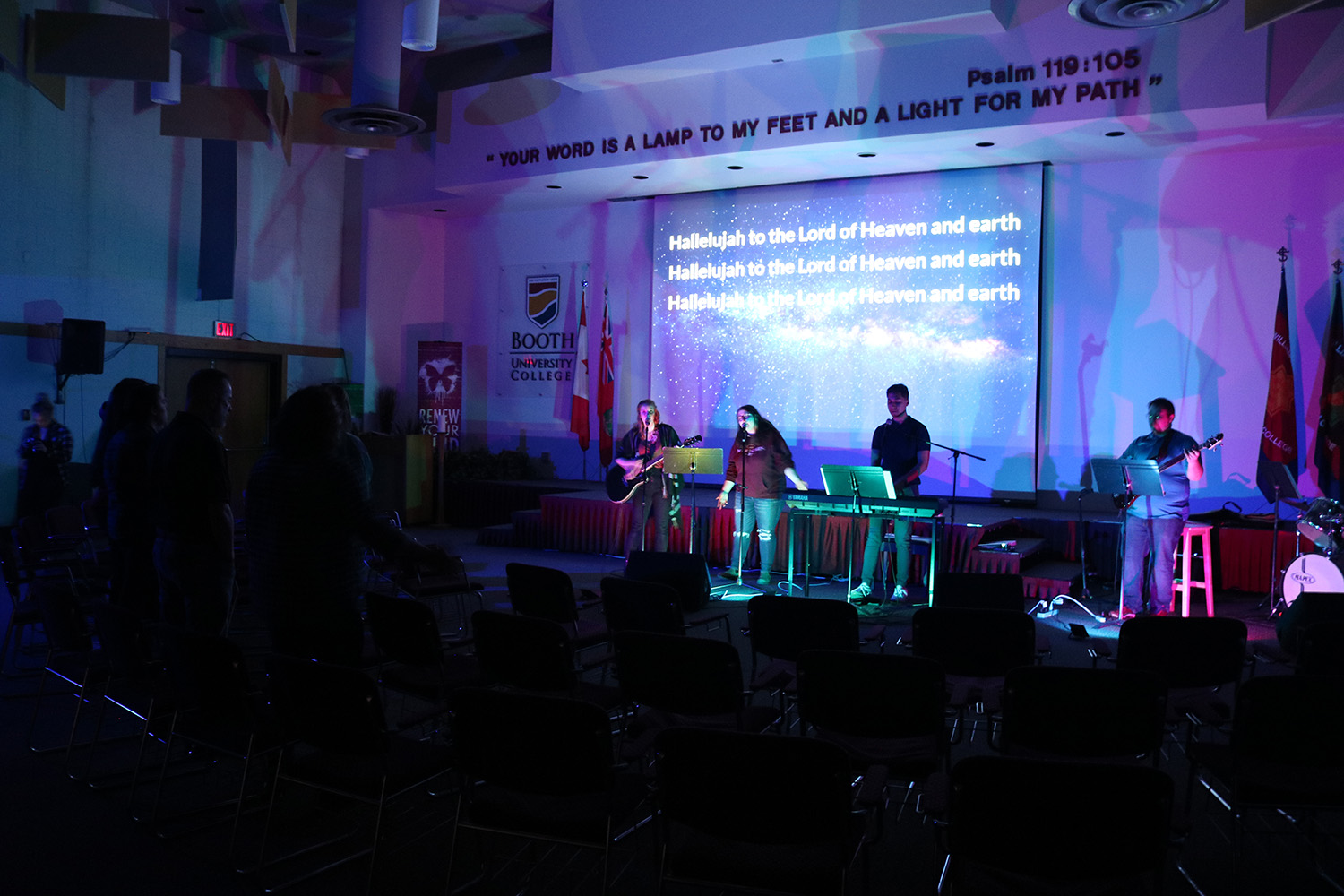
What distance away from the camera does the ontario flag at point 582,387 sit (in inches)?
502

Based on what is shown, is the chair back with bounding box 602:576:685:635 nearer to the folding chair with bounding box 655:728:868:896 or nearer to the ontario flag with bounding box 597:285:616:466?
the folding chair with bounding box 655:728:868:896

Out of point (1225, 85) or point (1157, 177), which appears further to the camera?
point (1157, 177)

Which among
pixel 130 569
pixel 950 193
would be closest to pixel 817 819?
pixel 130 569

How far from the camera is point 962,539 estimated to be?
27.3 feet

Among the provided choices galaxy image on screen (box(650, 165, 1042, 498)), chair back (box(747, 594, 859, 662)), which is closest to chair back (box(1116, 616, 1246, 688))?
chair back (box(747, 594, 859, 662))

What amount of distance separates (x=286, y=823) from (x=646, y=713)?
1370 millimetres

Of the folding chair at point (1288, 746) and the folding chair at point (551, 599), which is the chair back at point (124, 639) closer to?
the folding chair at point (551, 599)

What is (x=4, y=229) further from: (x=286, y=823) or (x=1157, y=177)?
(x=1157, y=177)

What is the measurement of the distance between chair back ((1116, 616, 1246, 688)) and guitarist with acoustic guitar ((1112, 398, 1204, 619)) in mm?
3166

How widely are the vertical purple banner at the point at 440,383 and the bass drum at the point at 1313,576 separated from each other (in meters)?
10.0

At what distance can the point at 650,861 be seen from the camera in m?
3.30

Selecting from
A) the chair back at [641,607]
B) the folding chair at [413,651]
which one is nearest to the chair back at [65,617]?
the folding chair at [413,651]

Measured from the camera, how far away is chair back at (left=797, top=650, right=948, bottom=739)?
3193 mm

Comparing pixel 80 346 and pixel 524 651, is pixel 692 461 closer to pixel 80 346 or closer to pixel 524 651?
pixel 524 651
